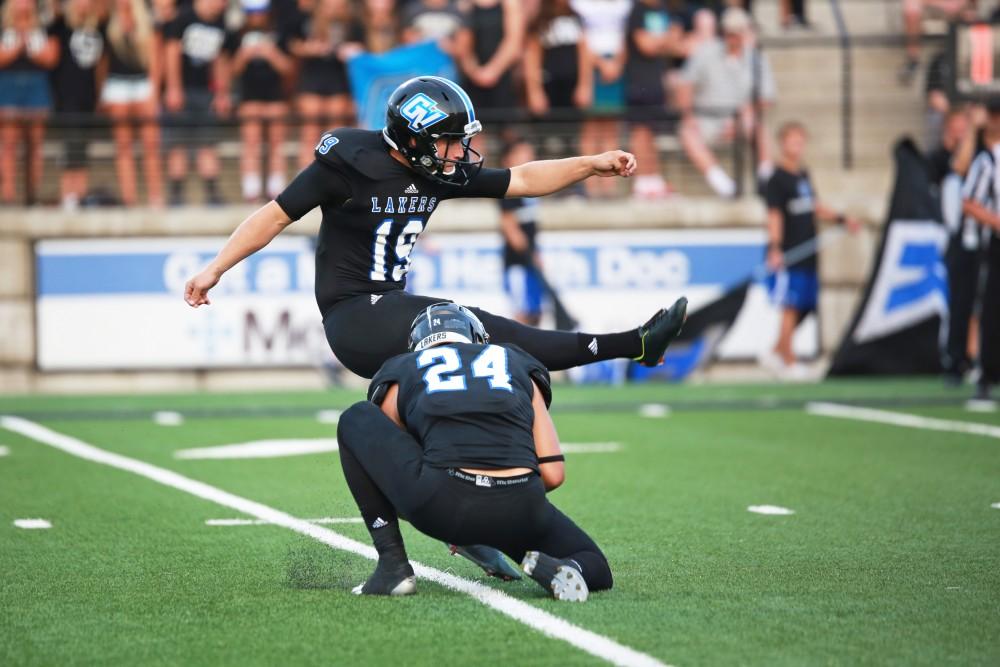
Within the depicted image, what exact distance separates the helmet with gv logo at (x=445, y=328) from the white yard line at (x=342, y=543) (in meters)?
0.94

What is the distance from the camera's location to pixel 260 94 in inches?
664

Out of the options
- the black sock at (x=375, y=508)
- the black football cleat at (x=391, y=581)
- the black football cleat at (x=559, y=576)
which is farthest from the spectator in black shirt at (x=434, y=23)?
the black football cleat at (x=559, y=576)

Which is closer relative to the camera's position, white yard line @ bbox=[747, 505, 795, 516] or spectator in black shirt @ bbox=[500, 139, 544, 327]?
white yard line @ bbox=[747, 505, 795, 516]

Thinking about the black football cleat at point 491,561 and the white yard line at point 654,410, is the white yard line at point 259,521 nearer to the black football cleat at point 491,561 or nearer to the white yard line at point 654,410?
the black football cleat at point 491,561

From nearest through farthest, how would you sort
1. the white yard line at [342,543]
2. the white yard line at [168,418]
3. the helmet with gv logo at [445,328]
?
the white yard line at [342,543], the helmet with gv logo at [445,328], the white yard line at [168,418]

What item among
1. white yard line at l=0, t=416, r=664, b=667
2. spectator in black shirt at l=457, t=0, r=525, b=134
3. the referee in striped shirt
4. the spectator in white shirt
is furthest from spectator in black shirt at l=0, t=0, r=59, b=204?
the referee in striped shirt

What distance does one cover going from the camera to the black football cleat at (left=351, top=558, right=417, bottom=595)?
19.2 feet

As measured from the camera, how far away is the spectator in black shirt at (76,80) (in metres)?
16.5

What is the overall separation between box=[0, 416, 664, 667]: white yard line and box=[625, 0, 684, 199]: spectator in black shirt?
7.21 meters

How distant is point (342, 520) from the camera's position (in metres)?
7.98

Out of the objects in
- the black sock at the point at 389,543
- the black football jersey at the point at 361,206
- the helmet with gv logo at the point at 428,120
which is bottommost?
the black sock at the point at 389,543

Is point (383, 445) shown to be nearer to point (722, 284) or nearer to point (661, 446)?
point (661, 446)

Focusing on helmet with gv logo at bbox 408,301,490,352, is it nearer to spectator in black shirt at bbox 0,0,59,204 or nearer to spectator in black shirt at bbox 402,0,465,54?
spectator in black shirt at bbox 402,0,465,54

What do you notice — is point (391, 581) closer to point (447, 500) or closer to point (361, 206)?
point (447, 500)
